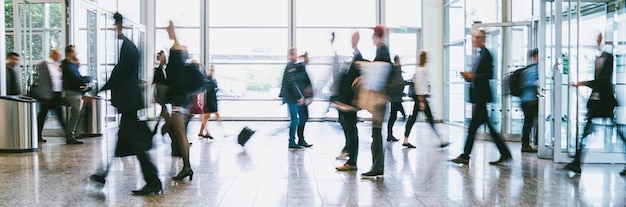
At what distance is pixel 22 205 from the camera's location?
4410 millimetres

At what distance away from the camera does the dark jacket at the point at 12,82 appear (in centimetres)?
948

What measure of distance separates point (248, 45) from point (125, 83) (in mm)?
12142

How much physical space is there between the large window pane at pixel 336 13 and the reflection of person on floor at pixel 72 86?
7.97 metres

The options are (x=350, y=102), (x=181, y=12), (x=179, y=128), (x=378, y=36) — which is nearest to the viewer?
(x=179, y=128)

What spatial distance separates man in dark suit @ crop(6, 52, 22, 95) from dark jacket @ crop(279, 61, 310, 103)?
4445 mm

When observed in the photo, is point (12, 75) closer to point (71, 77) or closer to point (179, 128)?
point (71, 77)

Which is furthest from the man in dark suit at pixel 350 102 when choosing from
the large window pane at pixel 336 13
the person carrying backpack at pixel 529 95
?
the large window pane at pixel 336 13

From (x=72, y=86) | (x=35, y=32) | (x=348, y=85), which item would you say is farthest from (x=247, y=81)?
(x=348, y=85)

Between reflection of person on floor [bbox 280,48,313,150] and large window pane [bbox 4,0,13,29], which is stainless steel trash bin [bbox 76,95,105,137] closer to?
large window pane [bbox 4,0,13,29]

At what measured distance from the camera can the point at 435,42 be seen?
53.7ft

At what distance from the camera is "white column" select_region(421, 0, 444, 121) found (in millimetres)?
16312

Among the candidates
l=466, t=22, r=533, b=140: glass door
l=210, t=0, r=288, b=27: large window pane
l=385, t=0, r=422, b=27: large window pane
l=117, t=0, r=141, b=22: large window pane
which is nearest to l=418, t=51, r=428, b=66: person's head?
l=466, t=22, r=533, b=140: glass door

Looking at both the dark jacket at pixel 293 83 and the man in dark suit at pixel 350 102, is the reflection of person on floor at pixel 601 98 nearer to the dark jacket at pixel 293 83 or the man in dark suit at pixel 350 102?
the man in dark suit at pixel 350 102

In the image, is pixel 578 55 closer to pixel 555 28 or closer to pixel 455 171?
pixel 555 28
